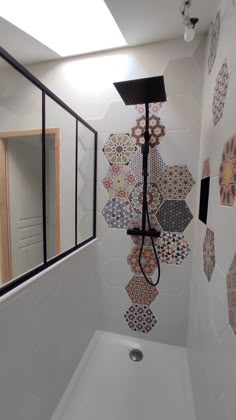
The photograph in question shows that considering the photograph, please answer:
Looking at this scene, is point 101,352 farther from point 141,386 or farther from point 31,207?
point 31,207

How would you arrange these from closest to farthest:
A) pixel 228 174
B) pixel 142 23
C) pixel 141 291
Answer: pixel 228 174 < pixel 142 23 < pixel 141 291

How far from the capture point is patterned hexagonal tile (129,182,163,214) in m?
1.41

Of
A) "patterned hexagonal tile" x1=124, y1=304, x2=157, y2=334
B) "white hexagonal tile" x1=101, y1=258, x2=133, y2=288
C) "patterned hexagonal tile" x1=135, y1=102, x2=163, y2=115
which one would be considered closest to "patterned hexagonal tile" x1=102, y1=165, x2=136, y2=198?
"patterned hexagonal tile" x1=135, y1=102, x2=163, y2=115

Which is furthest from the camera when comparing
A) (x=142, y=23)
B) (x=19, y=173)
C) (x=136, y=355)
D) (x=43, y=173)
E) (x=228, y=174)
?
(x=19, y=173)

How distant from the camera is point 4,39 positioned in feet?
4.35

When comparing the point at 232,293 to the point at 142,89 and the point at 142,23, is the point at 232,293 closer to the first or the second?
the point at 142,89

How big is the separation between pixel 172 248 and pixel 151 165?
0.62m

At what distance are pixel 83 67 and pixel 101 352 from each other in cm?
212

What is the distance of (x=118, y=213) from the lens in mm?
1500

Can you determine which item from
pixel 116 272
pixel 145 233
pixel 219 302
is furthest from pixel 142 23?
pixel 116 272

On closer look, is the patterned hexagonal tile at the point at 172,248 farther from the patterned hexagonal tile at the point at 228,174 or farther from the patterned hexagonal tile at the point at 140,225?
the patterned hexagonal tile at the point at 228,174

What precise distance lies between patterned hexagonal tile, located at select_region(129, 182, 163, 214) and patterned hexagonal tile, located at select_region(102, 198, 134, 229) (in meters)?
0.05

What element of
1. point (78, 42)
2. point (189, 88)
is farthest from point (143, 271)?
point (78, 42)

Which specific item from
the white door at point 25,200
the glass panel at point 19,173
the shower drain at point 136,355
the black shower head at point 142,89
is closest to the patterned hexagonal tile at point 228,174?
the black shower head at point 142,89
